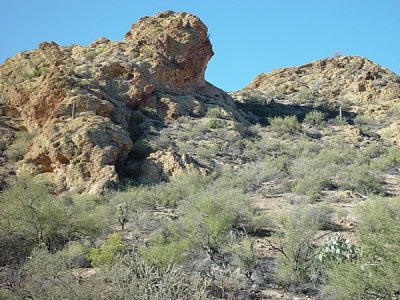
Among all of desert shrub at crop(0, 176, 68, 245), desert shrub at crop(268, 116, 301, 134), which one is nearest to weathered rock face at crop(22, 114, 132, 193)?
desert shrub at crop(0, 176, 68, 245)

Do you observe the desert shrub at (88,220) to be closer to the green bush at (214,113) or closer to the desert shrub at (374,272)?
the desert shrub at (374,272)

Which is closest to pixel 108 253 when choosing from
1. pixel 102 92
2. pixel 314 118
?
pixel 102 92

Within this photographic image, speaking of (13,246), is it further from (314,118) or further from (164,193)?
(314,118)

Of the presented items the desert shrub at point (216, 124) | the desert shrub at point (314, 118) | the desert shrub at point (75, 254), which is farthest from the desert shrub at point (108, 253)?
the desert shrub at point (314, 118)

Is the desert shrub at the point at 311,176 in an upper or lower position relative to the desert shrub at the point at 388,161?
lower

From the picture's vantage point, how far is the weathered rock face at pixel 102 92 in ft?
60.0

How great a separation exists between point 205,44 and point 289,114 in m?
7.39

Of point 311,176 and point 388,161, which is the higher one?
point 388,161

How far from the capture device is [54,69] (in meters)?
23.2

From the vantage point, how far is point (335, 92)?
1412 inches

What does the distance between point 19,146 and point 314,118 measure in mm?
18525

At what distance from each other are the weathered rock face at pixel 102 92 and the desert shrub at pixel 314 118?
4989 millimetres

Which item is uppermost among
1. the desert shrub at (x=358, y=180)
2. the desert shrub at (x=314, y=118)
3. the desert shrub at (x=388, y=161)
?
the desert shrub at (x=314, y=118)

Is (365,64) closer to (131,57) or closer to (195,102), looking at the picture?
(195,102)
